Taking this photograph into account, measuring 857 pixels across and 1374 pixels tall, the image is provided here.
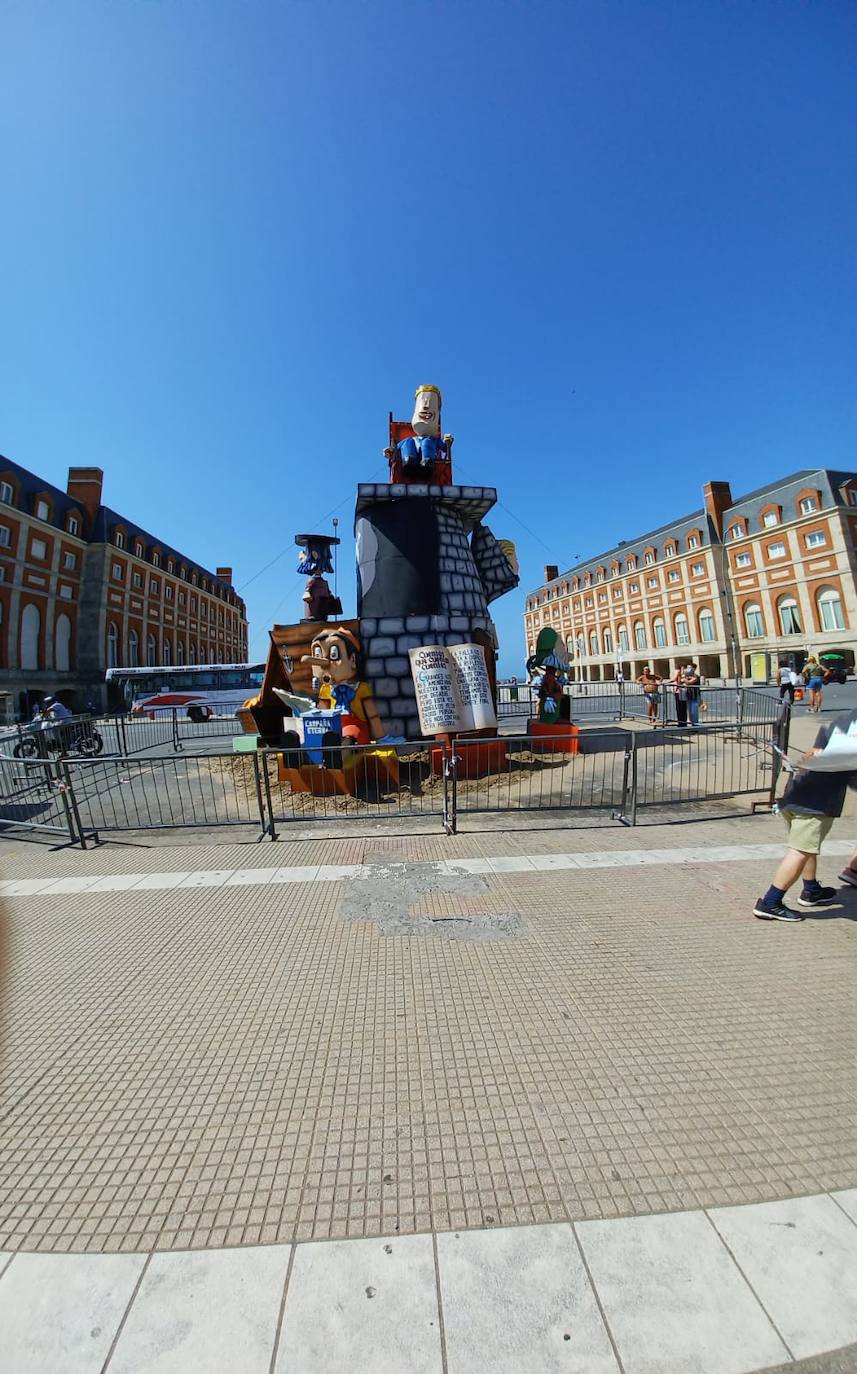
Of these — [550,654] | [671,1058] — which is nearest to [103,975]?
[671,1058]

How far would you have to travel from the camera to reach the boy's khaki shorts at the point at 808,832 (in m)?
4.06

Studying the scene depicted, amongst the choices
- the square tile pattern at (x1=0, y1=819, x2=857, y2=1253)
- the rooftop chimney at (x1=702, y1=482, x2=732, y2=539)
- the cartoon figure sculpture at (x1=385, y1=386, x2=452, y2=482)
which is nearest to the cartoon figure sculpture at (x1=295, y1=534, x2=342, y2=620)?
the cartoon figure sculpture at (x1=385, y1=386, x2=452, y2=482)

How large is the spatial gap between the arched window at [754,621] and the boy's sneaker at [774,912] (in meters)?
45.0

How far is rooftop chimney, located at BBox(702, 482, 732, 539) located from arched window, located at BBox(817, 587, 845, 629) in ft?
A: 37.7

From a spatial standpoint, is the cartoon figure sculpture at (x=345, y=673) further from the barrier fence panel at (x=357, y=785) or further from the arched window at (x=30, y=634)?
the arched window at (x=30, y=634)

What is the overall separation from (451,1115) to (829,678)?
32.8m

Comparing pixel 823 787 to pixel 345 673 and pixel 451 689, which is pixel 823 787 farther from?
pixel 345 673

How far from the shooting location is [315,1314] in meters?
1.68

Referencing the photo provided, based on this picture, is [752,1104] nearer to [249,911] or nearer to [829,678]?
[249,911]

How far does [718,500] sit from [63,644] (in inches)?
2114

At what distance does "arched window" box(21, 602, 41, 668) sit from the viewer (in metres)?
35.7

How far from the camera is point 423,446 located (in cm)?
1166

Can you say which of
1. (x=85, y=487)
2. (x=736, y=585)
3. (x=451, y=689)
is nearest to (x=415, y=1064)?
(x=451, y=689)

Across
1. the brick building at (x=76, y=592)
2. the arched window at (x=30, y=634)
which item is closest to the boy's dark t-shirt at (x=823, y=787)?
the brick building at (x=76, y=592)
